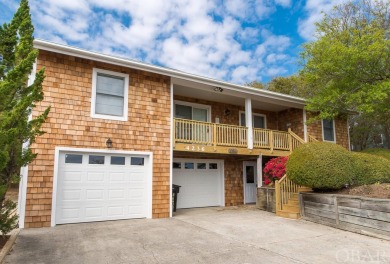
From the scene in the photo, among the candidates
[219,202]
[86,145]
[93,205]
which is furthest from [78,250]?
[219,202]

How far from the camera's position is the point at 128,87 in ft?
30.1

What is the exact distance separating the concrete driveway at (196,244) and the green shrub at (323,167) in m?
1.33

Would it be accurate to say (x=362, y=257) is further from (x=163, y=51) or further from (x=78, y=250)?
(x=163, y=51)

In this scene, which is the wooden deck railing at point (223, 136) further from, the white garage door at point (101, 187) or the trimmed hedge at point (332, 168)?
the trimmed hedge at point (332, 168)

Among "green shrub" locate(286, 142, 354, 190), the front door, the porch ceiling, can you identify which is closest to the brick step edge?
the porch ceiling

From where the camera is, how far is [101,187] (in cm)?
849

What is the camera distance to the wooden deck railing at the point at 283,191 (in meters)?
9.74

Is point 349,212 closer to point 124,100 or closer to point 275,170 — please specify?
point 275,170

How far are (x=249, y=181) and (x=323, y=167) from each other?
5602mm

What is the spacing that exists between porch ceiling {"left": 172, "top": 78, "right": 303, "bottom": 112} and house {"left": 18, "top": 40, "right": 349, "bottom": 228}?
45 mm

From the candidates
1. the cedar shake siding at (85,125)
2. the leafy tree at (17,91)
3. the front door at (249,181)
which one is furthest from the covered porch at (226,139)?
the leafy tree at (17,91)

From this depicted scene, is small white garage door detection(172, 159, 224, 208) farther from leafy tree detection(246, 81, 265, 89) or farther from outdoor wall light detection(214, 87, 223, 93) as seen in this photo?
leafy tree detection(246, 81, 265, 89)

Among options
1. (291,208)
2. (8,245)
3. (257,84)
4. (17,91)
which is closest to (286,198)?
(291,208)

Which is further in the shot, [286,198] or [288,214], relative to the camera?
[286,198]
